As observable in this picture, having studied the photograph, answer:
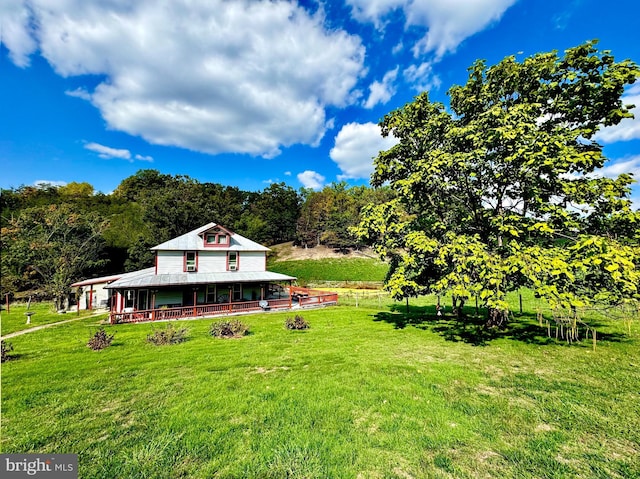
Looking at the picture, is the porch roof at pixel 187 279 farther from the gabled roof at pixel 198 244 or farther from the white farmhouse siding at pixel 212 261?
the gabled roof at pixel 198 244

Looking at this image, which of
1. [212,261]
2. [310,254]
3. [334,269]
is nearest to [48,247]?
[212,261]

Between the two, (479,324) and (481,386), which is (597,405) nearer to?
(481,386)

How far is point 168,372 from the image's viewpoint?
28.1 ft

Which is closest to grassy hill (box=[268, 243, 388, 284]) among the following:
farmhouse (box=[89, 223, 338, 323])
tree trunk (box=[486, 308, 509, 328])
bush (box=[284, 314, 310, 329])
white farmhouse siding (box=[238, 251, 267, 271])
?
white farmhouse siding (box=[238, 251, 267, 271])

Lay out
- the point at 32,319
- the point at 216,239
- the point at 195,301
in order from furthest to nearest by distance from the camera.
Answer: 1. the point at 216,239
2. the point at 195,301
3. the point at 32,319

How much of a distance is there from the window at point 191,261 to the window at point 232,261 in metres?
2.84

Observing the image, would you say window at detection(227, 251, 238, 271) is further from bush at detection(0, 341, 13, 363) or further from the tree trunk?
the tree trunk

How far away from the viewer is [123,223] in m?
47.9

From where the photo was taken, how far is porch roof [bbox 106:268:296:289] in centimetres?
1989

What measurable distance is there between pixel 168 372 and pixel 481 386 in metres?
8.87

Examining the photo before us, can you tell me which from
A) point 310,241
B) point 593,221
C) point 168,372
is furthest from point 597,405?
point 310,241

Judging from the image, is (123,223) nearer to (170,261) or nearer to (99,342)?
(170,261)

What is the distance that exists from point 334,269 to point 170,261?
3508 centimetres

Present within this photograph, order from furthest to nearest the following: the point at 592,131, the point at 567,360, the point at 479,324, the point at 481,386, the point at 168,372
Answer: the point at 479,324
the point at 592,131
the point at 567,360
the point at 168,372
the point at 481,386
